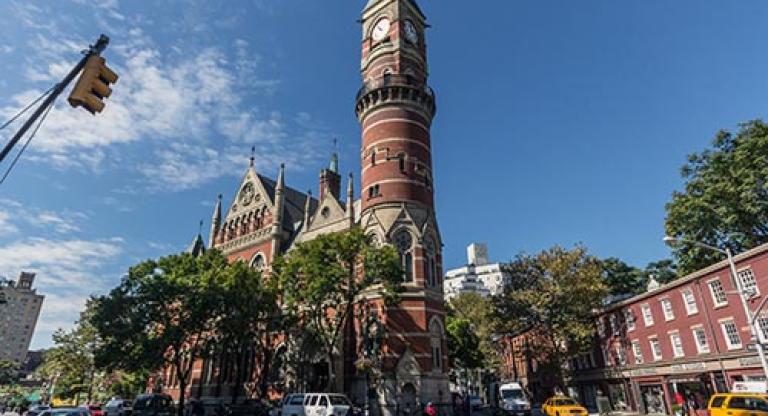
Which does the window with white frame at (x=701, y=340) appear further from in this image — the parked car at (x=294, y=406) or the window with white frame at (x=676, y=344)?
the parked car at (x=294, y=406)

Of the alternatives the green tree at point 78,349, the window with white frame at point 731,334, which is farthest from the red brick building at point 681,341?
the green tree at point 78,349

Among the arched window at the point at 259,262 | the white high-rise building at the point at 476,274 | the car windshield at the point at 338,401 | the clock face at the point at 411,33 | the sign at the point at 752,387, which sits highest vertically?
the white high-rise building at the point at 476,274

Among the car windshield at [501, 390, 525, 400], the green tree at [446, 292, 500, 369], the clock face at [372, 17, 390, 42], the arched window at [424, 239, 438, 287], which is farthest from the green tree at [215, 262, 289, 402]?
the clock face at [372, 17, 390, 42]

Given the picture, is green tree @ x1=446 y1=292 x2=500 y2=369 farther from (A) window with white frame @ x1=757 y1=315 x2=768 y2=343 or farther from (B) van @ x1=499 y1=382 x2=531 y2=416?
(A) window with white frame @ x1=757 y1=315 x2=768 y2=343

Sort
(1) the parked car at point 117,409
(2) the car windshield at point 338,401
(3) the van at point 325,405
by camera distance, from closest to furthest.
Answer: (3) the van at point 325,405
(2) the car windshield at point 338,401
(1) the parked car at point 117,409

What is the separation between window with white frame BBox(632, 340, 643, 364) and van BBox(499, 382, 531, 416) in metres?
9.35

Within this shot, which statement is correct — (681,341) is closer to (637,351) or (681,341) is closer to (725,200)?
(637,351)

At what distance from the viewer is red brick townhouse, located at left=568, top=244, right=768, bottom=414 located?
83.7ft

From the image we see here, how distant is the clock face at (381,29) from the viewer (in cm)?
4138

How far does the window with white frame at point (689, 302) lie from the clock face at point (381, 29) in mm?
31547

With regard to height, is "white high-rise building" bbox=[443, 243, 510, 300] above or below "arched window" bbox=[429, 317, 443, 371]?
above

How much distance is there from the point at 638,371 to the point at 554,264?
32.9 feet

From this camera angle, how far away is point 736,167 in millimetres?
33469

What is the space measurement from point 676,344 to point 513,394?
471 inches
